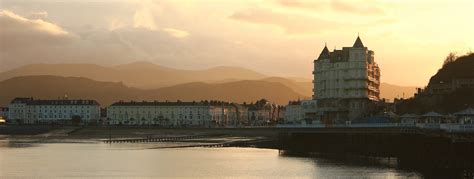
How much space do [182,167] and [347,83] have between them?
253ft

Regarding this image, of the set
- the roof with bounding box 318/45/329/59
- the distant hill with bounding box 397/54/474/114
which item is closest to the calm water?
the distant hill with bounding box 397/54/474/114

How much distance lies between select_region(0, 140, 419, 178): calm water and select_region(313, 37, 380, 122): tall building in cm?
5194

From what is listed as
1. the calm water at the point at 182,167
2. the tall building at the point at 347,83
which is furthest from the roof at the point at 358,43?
the calm water at the point at 182,167

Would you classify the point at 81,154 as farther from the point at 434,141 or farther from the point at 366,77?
the point at 366,77

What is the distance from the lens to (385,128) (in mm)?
92438

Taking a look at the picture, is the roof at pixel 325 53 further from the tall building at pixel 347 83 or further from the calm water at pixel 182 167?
the calm water at pixel 182 167

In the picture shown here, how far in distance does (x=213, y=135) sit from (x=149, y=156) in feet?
286

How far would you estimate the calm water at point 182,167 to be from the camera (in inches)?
2842

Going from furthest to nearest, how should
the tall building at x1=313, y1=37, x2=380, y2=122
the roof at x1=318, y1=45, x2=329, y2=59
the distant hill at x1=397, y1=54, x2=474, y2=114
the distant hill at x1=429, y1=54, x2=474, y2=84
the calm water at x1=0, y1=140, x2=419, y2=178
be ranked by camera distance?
the roof at x1=318, y1=45, x2=329, y2=59 < the tall building at x1=313, y1=37, x2=380, y2=122 < the distant hill at x1=429, y1=54, x2=474, y2=84 < the distant hill at x1=397, y1=54, x2=474, y2=114 < the calm water at x1=0, y1=140, x2=419, y2=178

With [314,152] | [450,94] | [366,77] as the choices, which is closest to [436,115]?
[314,152]

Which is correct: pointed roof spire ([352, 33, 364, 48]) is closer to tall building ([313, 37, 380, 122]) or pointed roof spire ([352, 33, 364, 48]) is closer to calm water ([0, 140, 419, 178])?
tall building ([313, 37, 380, 122])

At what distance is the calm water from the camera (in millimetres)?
72188

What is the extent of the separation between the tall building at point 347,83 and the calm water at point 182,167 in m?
51.9

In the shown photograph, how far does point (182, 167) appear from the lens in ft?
270
